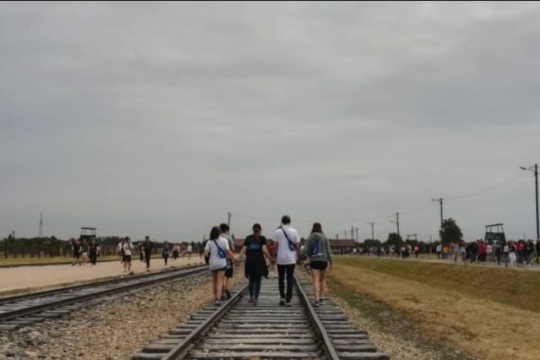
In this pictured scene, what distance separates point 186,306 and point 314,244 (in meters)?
4.26

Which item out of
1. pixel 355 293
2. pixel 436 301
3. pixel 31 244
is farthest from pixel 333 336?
pixel 31 244

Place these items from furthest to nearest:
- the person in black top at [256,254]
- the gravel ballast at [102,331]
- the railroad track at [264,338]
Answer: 1. the person in black top at [256,254]
2. the gravel ballast at [102,331]
3. the railroad track at [264,338]

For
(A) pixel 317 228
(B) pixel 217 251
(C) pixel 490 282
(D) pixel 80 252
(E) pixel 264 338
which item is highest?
(A) pixel 317 228

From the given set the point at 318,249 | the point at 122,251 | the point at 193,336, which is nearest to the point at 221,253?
the point at 318,249

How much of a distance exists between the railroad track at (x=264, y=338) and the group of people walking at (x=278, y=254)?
1063mm

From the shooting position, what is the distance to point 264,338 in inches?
416

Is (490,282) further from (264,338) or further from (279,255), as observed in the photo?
(264,338)

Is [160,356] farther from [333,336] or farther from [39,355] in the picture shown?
[333,336]

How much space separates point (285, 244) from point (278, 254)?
0.31m

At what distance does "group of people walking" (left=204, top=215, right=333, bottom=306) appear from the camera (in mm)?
15031

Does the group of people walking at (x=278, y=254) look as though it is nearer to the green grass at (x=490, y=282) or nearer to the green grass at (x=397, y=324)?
the green grass at (x=397, y=324)

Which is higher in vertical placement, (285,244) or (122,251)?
(285,244)

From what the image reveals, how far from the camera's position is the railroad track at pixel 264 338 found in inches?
357

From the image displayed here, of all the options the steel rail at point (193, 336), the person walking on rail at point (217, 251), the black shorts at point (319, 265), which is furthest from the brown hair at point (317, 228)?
the steel rail at point (193, 336)
